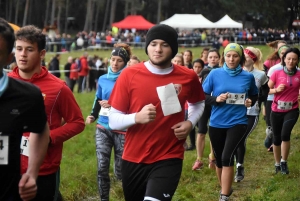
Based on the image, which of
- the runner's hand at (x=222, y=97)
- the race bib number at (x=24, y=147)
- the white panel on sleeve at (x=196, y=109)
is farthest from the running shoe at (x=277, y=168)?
the race bib number at (x=24, y=147)

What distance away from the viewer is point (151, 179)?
17.3 ft

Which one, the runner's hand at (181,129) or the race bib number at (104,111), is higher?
the runner's hand at (181,129)

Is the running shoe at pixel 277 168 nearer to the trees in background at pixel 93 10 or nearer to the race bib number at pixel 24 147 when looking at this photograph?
the race bib number at pixel 24 147

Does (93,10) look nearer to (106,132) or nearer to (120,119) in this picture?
(106,132)

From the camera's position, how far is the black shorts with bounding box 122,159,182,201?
5219 mm

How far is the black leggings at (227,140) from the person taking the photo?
7711mm

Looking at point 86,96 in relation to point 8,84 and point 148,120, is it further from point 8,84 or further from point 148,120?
point 8,84

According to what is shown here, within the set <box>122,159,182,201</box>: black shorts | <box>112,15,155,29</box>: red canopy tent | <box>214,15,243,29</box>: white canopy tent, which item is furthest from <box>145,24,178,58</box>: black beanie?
<box>112,15,155,29</box>: red canopy tent

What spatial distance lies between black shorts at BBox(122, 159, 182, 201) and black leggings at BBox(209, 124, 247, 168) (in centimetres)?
234

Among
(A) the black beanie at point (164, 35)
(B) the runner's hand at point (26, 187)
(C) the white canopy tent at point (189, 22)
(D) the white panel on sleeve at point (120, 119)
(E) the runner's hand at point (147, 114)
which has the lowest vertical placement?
(C) the white canopy tent at point (189, 22)

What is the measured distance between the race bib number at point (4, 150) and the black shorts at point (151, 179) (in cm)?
179

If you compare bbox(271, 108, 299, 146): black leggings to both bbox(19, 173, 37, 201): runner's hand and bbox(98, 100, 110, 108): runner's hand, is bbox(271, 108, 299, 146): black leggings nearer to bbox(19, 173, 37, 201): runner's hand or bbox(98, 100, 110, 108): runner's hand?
bbox(98, 100, 110, 108): runner's hand

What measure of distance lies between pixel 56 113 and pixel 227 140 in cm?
299

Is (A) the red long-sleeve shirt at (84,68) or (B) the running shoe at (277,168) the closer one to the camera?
(B) the running shoe at (277,168)
